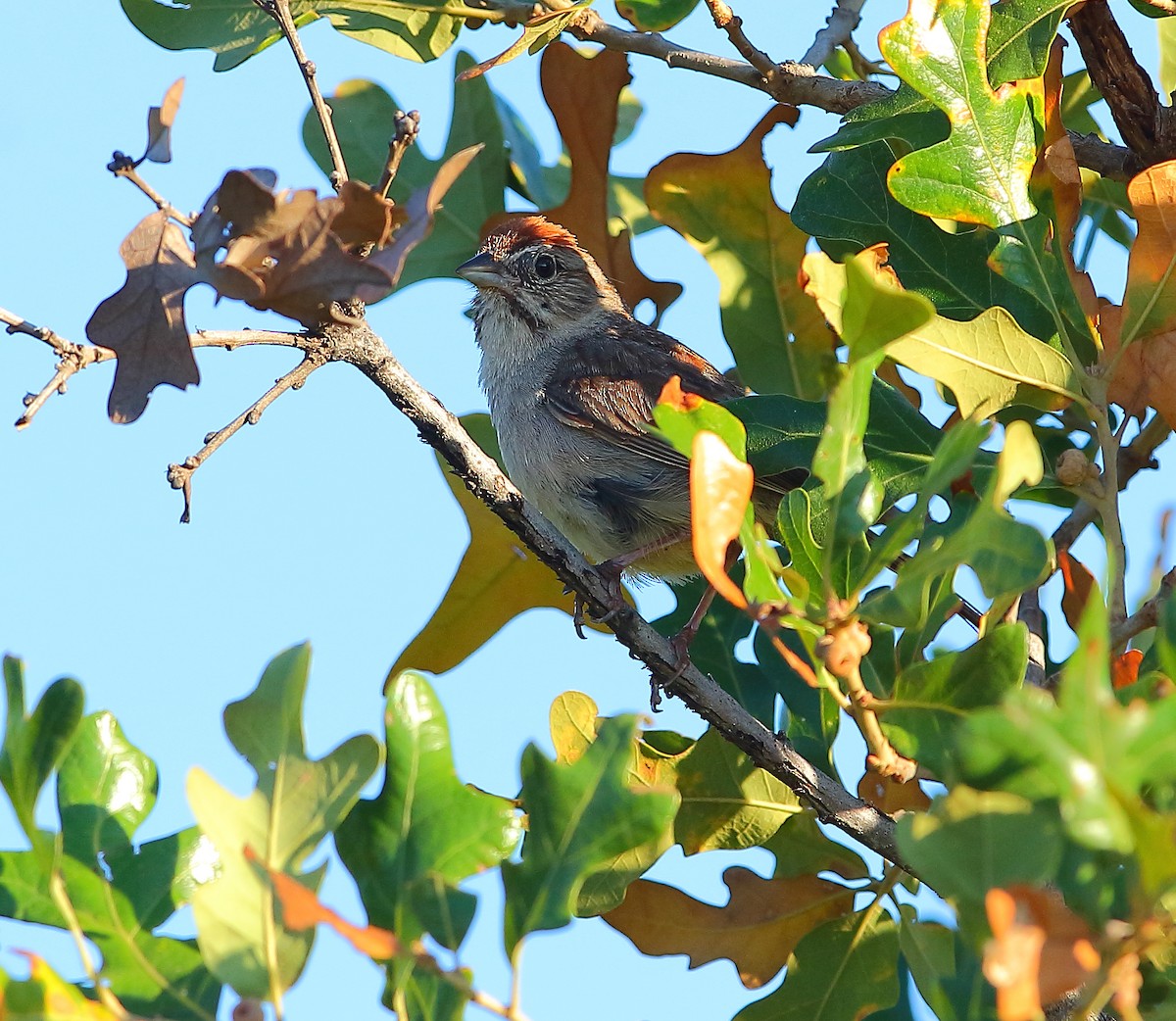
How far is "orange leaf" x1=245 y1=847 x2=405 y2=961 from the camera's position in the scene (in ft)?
5.53

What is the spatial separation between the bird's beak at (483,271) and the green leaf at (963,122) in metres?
2.46

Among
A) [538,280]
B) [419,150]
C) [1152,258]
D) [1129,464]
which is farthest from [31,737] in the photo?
[538,280]

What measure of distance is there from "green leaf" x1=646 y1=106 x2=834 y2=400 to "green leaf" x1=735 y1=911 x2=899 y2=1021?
1.46 m

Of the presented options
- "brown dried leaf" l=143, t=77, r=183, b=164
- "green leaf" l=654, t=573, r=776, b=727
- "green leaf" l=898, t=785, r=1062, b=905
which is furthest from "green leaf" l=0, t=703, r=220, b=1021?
"green leaf" l=654, t=573, r=776, b=727

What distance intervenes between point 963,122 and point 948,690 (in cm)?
121

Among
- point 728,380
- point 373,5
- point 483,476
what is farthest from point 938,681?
point 728,380

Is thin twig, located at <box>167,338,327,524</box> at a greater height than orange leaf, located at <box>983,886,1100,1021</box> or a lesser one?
greater

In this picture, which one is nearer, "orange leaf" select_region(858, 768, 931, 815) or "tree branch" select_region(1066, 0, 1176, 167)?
"orange leaf" select_region(858, 768, 931, 815)

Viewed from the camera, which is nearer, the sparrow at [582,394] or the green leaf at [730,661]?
the green leaf at [730,661]

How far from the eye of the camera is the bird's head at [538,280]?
5363 mm

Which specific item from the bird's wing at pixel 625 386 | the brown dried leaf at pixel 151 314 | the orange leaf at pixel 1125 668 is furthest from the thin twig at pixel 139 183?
the bird's wing at pixel 625 386

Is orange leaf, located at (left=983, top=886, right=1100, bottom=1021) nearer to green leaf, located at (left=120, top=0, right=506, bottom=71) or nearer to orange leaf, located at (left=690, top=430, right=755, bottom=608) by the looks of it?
orange leaf, located at (left=690, top=430, right=755, bottom=608)

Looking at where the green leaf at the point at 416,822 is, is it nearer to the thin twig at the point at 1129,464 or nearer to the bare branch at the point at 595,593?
the bare branch at the point at 595,593

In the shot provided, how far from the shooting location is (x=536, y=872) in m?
2.05
